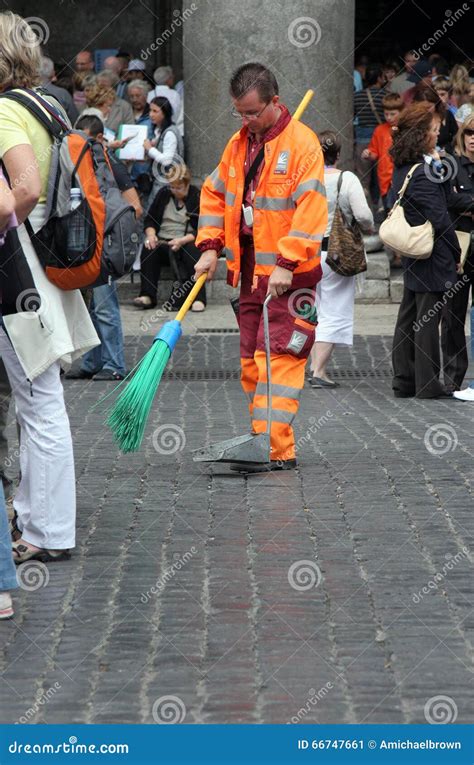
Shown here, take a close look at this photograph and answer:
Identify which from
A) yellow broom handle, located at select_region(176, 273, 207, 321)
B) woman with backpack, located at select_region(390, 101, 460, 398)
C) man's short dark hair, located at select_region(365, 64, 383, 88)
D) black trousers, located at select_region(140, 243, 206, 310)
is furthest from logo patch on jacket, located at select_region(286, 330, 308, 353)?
man's short dark hair, located at select_region(365, 64, 383, 88)

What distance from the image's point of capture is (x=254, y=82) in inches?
286

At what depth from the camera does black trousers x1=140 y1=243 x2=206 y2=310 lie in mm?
13766

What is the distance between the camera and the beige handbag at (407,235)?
979 cm

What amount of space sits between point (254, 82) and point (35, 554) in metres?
2.59

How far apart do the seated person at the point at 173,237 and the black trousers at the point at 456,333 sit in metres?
3.64

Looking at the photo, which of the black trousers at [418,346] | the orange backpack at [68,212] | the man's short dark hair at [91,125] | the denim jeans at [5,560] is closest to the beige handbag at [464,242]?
the black trousers at [418,346]

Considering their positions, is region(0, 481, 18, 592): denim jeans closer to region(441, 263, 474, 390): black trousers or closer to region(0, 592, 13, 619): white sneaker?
region(0, 592, 13, 619): white sneaker

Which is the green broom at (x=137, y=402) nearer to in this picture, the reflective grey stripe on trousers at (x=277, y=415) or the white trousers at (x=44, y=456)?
the reflective grey stripe on trousers at (x=277, y=415)

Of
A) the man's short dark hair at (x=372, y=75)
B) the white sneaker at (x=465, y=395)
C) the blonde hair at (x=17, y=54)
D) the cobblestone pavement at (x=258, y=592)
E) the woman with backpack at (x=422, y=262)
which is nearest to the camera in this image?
the cobblestone pavement at (x=258, y=592)

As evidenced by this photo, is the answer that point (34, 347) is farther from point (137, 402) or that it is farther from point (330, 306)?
point (330, 306)

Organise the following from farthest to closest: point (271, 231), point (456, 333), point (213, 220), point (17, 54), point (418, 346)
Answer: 1. point (456, 333)
2. point (418, 346)
3. point (213, 220)
4. point (271, 231)
5. point (17, 54)

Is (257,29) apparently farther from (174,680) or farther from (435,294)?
(174,680)

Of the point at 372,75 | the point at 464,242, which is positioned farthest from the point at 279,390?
the point at 372,75

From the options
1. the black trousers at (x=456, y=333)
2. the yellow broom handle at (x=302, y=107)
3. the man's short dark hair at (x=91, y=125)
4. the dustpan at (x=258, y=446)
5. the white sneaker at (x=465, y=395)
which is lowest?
the white sneaker at (x=465, y=395)
